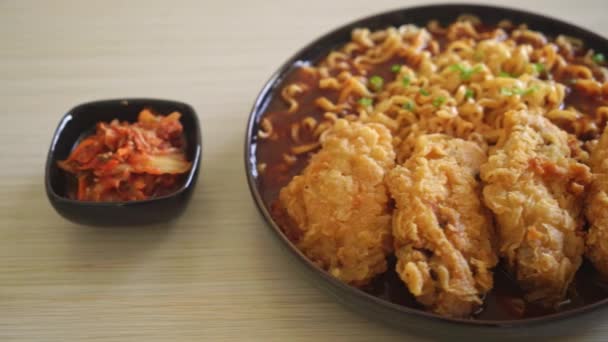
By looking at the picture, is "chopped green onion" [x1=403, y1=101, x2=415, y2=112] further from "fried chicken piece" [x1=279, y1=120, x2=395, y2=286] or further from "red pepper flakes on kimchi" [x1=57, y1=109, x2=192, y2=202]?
"red pepper flakes on kimchi" [x1=57, y1=109, x2=192, y2=202]

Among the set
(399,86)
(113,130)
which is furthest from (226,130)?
(399,86)

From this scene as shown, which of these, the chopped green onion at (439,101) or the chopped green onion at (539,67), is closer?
the chopped green onion at (439,101)

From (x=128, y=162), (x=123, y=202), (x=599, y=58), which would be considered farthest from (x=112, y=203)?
(x=599, y=58)

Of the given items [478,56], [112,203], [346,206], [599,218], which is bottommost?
[112,203]

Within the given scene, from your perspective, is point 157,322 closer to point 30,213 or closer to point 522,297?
point 30,213

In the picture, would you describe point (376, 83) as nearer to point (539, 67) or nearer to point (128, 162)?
point (539, 67)

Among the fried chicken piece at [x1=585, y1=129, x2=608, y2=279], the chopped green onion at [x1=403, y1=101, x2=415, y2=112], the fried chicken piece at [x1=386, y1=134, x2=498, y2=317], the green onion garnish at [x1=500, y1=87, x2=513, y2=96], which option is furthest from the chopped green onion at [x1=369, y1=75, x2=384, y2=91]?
the fried chicken piece at [x1=585, y1=129, x2=608, y2=279]

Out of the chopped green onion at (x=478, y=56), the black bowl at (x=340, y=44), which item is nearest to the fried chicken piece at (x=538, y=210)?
the black bowl at (x=340, y=44)

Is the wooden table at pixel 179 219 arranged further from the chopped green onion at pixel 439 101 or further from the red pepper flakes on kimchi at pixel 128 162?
the chopped green onion at pixel 439 101
